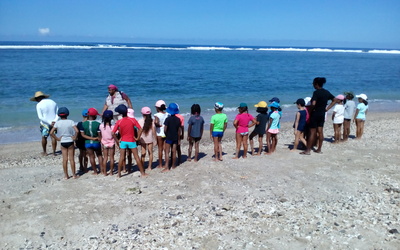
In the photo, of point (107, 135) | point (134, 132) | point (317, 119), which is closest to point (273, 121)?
point (317, 119)

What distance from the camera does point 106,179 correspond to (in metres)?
7.45

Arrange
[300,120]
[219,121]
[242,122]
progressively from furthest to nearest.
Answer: [300,120] → [242,122] → [219,121]

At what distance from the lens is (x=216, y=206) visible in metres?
5.91

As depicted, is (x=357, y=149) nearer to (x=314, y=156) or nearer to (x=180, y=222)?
(x=314, y=156)

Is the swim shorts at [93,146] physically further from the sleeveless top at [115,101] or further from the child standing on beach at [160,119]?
the child standing on beach at [160,119]

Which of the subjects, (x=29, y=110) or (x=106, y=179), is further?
(x=29, y=110)

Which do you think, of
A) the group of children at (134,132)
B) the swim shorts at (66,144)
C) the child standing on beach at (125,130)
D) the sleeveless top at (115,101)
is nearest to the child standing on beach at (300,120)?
the group of children at (134,132)

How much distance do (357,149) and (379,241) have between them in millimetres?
5758

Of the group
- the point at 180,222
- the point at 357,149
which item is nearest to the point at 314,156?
the point at 357,149

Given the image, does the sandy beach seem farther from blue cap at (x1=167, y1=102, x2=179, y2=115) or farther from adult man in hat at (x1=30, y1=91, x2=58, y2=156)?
blue cap at (x1=167, y1=102, x2=179, y2=115)

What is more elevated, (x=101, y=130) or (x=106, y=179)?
(x=101, y=130)

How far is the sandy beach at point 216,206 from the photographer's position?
4.84 metres

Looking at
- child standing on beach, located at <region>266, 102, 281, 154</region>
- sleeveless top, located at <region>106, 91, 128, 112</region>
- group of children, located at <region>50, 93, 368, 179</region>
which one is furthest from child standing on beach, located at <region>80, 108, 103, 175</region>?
child standing on beach, located at <region>266, 102, 281, 154</region>

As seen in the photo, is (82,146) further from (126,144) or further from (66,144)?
(126,144)
